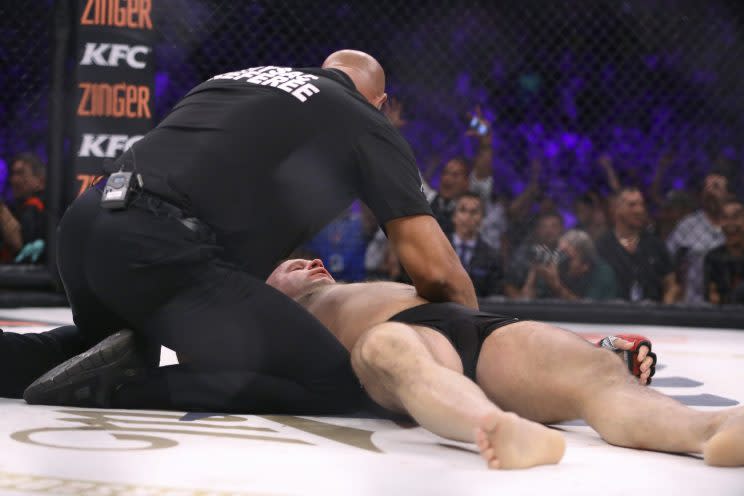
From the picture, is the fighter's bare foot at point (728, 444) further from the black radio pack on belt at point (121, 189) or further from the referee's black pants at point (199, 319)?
the black radio pack on belt at point (121, 189)

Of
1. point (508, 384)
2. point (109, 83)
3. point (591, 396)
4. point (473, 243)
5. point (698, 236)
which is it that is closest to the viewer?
point (591, 396)

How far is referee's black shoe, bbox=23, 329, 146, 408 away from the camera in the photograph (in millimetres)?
1702

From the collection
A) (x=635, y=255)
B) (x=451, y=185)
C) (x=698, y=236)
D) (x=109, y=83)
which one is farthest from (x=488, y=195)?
(x=109, y=83)

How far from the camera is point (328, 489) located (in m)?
1.15

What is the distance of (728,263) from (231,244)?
322cm

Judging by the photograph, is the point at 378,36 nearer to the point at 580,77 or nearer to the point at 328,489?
the point at 580,77

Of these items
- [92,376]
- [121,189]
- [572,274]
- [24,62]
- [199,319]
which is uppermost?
[24,62]

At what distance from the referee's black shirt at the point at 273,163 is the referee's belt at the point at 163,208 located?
1 cm

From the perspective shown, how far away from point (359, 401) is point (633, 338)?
509 millimetres

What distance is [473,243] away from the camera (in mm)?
4281

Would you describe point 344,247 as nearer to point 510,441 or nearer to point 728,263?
point 728,263

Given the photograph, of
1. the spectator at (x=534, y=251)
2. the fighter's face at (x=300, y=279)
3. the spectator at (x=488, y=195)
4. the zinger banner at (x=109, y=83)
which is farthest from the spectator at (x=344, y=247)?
the fighter's face at (x=300, y=279)

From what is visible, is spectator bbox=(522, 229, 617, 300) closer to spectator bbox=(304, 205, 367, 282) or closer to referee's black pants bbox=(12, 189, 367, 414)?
spectator bbox=(304, 205, 367, 282)

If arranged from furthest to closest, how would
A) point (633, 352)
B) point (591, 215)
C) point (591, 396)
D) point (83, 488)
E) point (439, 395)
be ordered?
point (591, 215) → point (633, 352) → point (591, 396) → point (439, 395) → point (83, 488)
